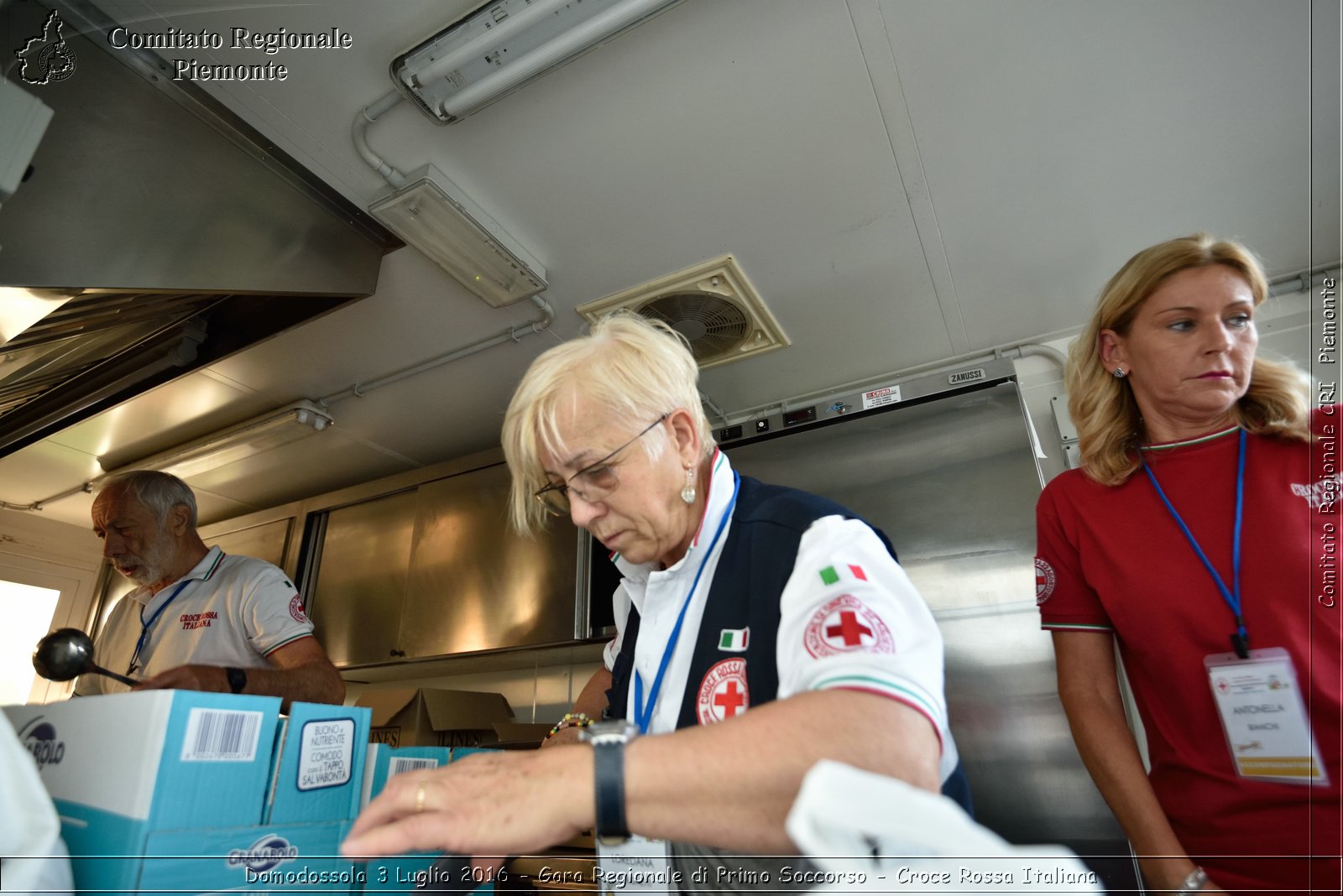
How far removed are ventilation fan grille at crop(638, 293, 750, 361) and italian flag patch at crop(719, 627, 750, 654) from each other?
132 centimetres

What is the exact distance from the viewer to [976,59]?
55.9 inches

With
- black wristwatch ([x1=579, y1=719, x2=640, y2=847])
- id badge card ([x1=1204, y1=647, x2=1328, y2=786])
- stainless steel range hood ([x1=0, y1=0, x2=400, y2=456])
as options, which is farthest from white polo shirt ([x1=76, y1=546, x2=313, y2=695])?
id badge card ([x1=1204, y1=647, x2=1328, y2=786])

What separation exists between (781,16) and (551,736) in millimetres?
1357

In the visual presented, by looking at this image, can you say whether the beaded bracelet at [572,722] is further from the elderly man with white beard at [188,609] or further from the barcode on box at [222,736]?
the elderly man with white beard at [188,609]

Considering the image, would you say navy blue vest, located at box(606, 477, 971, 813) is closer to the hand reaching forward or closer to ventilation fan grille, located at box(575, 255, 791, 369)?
the hand reaching forward

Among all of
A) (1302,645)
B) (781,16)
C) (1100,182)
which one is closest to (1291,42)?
(1100,182)

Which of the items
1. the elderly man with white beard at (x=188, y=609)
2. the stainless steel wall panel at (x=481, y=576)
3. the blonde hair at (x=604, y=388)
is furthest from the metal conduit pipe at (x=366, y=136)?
the stainless steel wall panel at (x=481, y=576)

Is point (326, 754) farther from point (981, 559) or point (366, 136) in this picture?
point (981, 559)

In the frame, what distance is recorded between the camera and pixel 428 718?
248cm

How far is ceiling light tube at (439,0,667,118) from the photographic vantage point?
1255mm

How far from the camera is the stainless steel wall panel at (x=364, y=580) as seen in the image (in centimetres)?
320

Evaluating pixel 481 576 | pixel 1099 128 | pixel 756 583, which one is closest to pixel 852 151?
pixel 1099 128

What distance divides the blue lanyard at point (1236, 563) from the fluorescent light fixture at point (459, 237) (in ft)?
5.05

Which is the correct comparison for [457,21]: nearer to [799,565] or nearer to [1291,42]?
[799,565]
